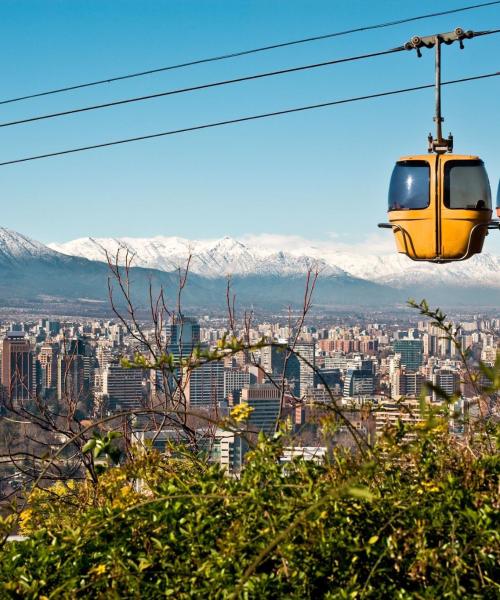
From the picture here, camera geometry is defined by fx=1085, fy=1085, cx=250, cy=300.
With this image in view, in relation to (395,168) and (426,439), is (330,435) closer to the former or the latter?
(426,439)

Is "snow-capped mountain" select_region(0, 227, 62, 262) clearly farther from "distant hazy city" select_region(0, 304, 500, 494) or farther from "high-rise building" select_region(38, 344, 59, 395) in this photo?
"high-rise building" select_region(38, 344, 59, 395)

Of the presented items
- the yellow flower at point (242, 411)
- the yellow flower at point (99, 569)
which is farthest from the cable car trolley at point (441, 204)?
the yellow flower at point (99, 569)

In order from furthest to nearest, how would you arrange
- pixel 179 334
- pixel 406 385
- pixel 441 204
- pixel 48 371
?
pixel 48 371 < pixel 441 204 < pixel 179 334 < pixel 406 385

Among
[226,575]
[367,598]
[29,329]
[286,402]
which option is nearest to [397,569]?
[367,598]

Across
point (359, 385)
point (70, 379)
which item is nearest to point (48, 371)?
point (359, 385)

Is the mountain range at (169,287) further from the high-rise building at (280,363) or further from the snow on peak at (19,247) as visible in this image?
the high-rise building at (280,363)

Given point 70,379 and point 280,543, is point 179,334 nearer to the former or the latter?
point 70,379
